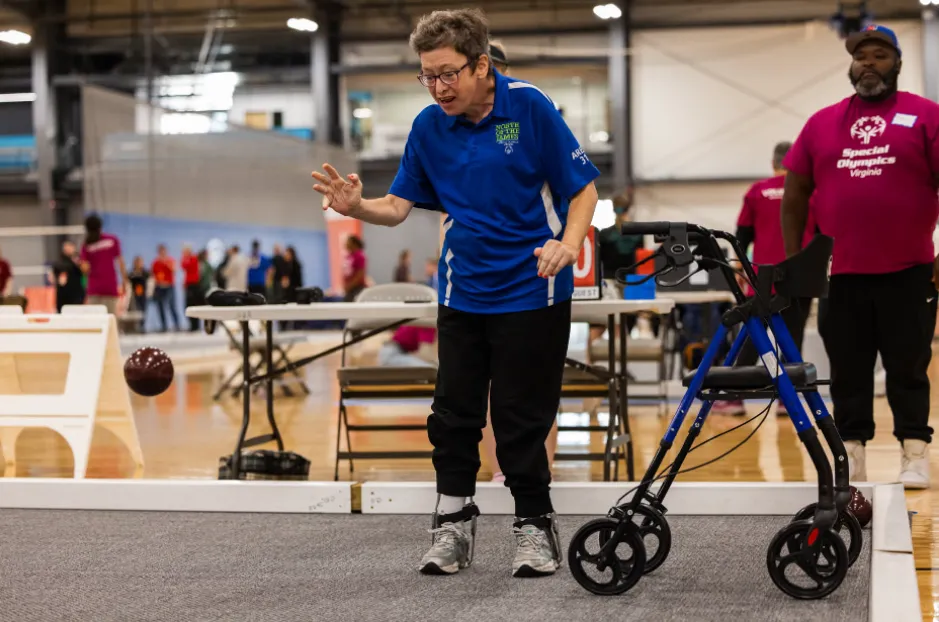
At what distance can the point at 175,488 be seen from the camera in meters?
3.34

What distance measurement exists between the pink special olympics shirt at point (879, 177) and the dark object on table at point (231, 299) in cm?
183

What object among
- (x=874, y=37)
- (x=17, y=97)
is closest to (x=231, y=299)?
(x=874, y=37)

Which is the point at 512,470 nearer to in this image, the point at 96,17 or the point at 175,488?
the point at 175,488

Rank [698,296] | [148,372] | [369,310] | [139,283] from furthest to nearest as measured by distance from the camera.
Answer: [139,283], [698,296], [148,372], [369,310]

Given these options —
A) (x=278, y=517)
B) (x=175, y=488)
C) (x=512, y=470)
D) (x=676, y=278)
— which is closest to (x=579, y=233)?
(x=676, y=278)

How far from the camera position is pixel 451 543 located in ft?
8.16

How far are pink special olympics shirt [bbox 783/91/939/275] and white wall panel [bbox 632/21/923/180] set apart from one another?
1679 cm

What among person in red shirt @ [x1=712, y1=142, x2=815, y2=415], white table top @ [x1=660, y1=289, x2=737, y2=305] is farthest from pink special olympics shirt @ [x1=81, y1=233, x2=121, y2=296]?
person in red shirt @ [x1=712, y1=142, x2=815, y2=415]

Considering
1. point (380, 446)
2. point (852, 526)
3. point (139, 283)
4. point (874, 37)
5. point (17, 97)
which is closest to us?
point (852, 526)

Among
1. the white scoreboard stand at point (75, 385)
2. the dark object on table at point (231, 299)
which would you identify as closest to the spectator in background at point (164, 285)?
the white scoreboard stand at point (75, 385)

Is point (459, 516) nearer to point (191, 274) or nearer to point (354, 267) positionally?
point (354, 267)

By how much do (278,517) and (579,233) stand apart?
1.36 m

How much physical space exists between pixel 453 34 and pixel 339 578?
46.5 inches

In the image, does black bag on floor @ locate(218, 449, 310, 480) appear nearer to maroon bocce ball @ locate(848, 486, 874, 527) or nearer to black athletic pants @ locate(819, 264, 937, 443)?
black athletic pants @ locate(819, 264, 937, 443)
